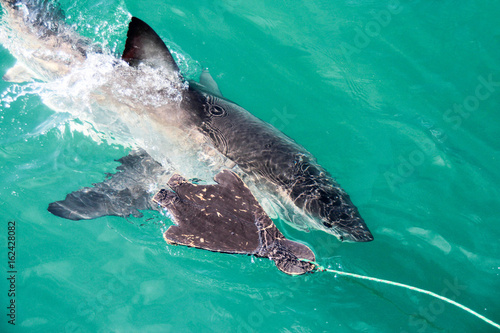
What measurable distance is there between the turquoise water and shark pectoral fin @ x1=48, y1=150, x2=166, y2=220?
0.25 metres

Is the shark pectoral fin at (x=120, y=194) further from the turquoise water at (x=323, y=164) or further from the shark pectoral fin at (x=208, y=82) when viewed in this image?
the shark pectoral fin at (x=208, y=82)

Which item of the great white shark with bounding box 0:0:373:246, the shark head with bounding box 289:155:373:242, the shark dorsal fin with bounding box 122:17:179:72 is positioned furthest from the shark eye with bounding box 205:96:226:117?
the shark head with bounding box 289:155:373:242

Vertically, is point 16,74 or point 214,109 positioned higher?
point 214,109

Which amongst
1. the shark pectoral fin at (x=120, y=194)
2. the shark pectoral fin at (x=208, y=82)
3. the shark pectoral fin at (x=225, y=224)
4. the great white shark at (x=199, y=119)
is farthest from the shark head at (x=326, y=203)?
the shark pectoral fin at (x=208, y=82)

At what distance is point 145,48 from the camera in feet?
12.0

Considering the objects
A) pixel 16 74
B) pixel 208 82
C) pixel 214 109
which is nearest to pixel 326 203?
pixel 214 109

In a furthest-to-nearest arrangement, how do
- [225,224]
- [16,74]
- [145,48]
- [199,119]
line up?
[16,74] → [199,119] → [145,48] → [225,224]

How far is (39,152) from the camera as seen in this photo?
14.5 ft

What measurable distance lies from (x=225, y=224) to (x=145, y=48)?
230 centimetres

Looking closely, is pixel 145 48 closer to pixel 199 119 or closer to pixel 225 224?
pixel 199 119

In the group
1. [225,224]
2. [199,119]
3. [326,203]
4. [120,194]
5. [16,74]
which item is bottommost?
[120,194]

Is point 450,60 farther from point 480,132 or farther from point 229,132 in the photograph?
point 229,132

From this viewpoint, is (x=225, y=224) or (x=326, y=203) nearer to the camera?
(x=225, y=224)

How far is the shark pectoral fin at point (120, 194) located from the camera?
388cm
